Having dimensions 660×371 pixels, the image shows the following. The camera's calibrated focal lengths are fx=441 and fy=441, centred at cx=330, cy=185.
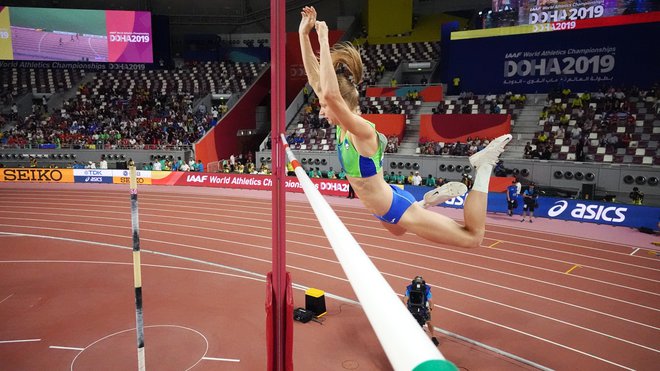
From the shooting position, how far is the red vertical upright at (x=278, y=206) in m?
2.74

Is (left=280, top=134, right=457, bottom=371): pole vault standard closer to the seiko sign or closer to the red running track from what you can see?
the red running track

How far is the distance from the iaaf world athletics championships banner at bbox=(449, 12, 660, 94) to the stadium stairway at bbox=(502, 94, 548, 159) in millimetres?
1702

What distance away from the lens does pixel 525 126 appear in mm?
20484

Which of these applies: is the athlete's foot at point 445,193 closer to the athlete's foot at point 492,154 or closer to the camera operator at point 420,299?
the athlete's foot at point 492,154

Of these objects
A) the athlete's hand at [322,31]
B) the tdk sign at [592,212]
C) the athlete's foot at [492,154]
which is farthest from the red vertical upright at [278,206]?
the tdk sign at [592,212]

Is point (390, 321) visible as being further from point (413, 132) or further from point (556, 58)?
point (556, 58)

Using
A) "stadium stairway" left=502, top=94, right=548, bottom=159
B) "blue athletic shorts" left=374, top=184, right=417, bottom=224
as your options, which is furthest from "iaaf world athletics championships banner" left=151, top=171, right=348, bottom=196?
"blue athletic shorts" left=374, top=184, right=417, bottom=224

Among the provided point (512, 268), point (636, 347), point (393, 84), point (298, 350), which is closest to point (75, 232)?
point (298, 350)

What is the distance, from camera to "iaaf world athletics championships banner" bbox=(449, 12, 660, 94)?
66.7ft

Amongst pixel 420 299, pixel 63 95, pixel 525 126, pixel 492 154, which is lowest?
pixel 420 299

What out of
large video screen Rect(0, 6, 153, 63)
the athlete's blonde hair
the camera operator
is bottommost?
the camera operator

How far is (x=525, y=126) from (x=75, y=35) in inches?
1129

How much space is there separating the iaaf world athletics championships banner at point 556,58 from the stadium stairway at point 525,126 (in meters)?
1.70

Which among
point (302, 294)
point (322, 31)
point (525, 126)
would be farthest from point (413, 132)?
point (322, 31)
